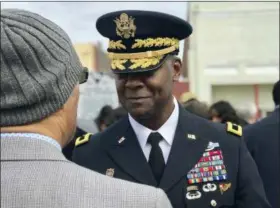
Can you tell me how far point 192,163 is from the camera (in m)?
2.46

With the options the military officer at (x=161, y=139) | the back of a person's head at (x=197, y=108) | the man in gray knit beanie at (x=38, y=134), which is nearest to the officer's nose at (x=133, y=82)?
the military officer at (x=161, y=139)

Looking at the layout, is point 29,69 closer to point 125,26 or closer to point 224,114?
point 125,26

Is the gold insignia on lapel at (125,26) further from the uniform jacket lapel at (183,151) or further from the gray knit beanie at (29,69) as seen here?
the gray knit beanie at (29,69)

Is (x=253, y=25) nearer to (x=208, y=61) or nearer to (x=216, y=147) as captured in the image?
(x=208, y=61)

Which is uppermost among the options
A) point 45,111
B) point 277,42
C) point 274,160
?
point 45,111

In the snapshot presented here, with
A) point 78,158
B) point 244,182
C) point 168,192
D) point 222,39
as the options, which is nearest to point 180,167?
point 168,192

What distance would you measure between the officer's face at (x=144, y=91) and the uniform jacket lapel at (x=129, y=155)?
0.13 meters

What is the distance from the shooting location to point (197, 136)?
2.54 m

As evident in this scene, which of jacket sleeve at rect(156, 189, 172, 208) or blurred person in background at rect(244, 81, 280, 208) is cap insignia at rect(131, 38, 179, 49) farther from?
blurred person in background at rect(244, 81, 280, 208)

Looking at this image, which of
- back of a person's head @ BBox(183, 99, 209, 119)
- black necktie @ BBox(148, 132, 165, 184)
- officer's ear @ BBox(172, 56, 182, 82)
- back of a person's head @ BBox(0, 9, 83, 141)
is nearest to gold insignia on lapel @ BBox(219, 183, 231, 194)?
black necktie @ BBox(148, 132, 165, 184)

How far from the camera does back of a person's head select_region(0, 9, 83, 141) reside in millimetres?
1256

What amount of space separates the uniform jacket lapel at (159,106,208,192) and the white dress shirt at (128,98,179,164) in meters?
0.02

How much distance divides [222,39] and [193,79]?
1.39 metres

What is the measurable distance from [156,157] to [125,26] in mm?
594
